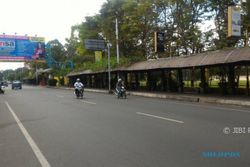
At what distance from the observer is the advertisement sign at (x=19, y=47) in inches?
2333

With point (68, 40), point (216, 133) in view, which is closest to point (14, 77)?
point (68, 40)

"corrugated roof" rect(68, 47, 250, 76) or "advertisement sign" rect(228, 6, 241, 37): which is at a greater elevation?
"advertisement sign" rect(228, 6, 241, 37)

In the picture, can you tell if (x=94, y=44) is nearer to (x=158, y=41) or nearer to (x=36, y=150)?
(x=158, y=41)

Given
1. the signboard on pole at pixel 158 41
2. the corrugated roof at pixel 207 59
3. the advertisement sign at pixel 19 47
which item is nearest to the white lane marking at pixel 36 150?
the corrugated roof at pixel 207 59

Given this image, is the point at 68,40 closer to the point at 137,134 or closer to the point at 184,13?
the point at 184,13

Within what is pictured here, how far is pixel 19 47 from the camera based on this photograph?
60688 millimetres

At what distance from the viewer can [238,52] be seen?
23.2 meters

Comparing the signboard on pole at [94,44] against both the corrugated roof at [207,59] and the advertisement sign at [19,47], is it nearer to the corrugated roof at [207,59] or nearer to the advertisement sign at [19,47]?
the corrugated roof at [207,59]

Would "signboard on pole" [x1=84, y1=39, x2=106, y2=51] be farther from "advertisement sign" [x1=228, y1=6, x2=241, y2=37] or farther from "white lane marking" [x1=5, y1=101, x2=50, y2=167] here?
"white lane marking" [x1=5, y1=101, x2=50, y2=167]

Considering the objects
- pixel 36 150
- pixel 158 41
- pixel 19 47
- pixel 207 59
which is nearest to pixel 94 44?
pixel 158 41

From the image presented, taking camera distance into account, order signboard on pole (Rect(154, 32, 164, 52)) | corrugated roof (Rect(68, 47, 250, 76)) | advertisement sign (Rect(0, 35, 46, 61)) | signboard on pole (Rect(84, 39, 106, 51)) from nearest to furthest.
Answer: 1. corrugated roof (Rect(68, 47, 250, 76))
2. signboard on pole (Rect(154, 32, 164, 52))
3. signboard on pole (Rect(84, 39, 106, 51))
4. advertisement sign (Rect(0, 35, 46, 61))

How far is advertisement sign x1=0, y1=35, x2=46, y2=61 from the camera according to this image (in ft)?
194

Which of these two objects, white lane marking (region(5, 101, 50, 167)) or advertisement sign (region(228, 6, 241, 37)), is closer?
white lane marking (region(5, 101, 50, 167))

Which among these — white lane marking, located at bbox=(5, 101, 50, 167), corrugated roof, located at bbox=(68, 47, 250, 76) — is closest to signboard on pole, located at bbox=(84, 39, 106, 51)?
corrugated roof, located at bbox=(68, 47, 250, 76)
